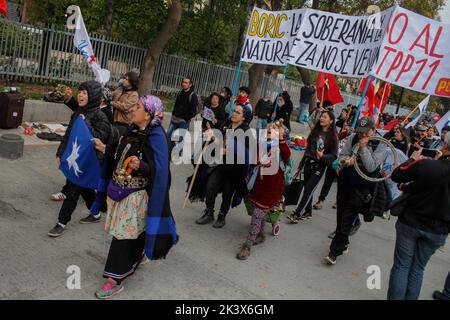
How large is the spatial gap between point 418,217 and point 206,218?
9.27ft

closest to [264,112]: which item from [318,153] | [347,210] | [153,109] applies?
[318,153]

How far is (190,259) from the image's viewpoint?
4.71 meters

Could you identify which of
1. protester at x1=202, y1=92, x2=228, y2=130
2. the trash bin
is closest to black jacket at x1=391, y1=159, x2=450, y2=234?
protester at x1=202, y1=92, x2=228, y2=130

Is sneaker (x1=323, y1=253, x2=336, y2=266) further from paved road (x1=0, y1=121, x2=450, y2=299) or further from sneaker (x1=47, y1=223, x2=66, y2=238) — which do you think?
sneaker (x1=47, y1=223, x2=66, y2=238)

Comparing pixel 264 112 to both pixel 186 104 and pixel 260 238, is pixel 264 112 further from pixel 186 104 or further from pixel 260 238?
pixel 260 238

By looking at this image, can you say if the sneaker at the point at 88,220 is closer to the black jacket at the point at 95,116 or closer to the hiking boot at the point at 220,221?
the black jacket at the point at 95,116

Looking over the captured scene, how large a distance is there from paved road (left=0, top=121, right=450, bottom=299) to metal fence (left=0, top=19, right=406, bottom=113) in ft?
17.5

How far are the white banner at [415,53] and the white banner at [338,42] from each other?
199 mm

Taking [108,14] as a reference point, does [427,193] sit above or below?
below

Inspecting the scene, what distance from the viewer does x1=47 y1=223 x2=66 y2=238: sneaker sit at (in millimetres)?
4652

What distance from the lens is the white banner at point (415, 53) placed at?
6.33m
